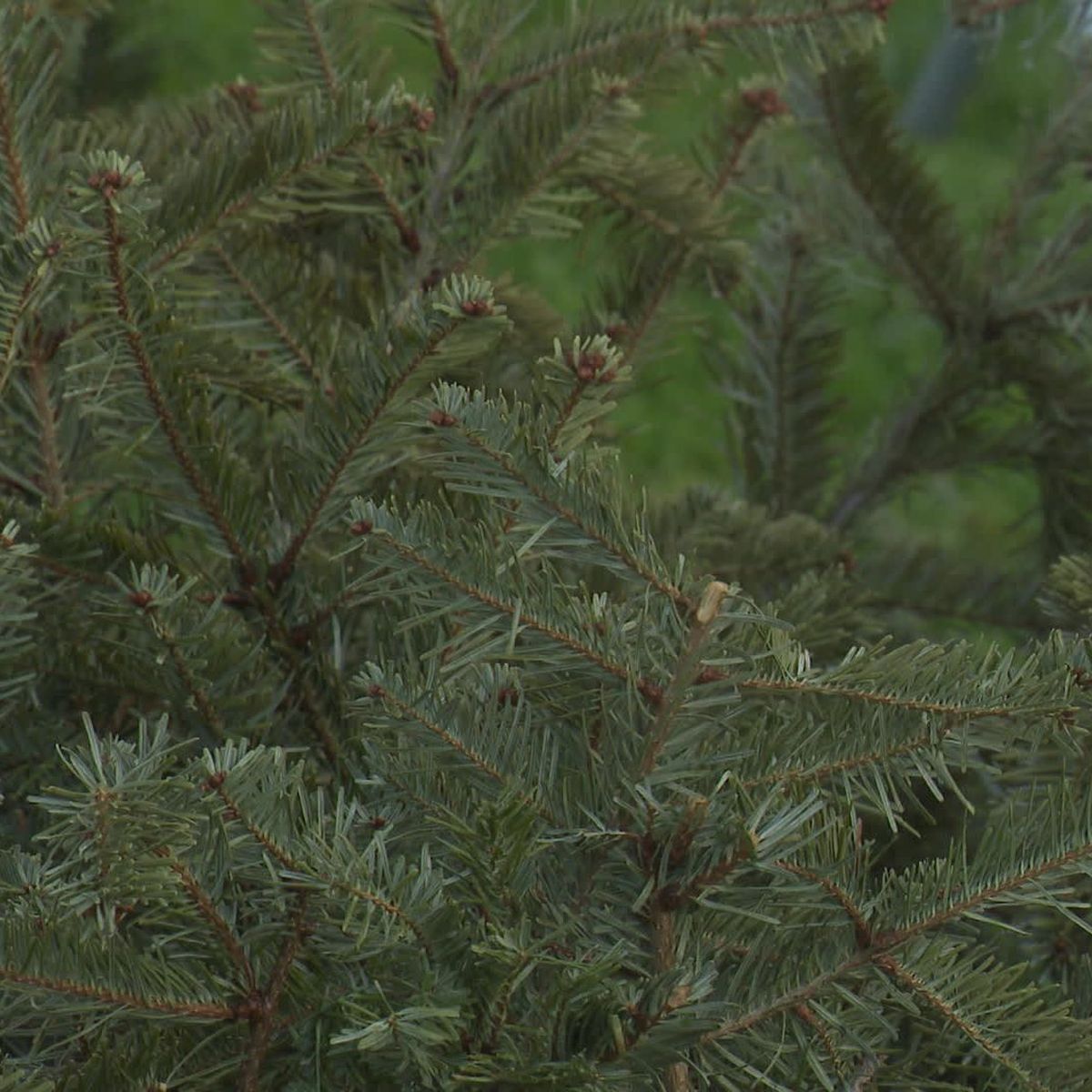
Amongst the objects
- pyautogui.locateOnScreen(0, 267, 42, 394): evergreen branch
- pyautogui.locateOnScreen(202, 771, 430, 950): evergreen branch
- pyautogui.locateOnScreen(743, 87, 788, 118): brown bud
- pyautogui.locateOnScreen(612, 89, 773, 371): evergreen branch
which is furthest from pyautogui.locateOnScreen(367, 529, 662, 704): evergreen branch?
pyautogui.locateOnScreen(743, 87, 788, 118): brown bud

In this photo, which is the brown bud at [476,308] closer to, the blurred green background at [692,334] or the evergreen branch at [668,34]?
the evergreen branch at [668,34]

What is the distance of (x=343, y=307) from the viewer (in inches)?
37.2

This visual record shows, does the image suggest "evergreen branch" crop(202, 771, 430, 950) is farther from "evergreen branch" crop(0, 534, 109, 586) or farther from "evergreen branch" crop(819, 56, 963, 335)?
"evergreen branch" crop(819, 56, 963, 335)

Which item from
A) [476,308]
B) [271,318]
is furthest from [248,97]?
[476,308]

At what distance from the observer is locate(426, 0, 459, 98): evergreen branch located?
0.91 meters

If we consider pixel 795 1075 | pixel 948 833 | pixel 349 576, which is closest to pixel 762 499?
pixel 948 833

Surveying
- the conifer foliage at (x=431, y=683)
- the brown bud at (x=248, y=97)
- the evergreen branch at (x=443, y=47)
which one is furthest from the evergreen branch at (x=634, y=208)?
the brown bud at (x=248, y=97)

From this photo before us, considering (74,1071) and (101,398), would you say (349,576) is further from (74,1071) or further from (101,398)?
(74,1071)

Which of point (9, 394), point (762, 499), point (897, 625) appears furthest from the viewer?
A: point (762, 499)

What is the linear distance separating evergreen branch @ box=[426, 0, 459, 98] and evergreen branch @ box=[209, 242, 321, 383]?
0.18 m

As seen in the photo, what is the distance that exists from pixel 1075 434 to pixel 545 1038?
85 cm

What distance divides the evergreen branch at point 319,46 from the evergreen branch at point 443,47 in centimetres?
7

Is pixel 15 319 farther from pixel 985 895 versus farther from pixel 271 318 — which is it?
pixel 985 895

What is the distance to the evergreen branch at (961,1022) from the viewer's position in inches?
22.4
